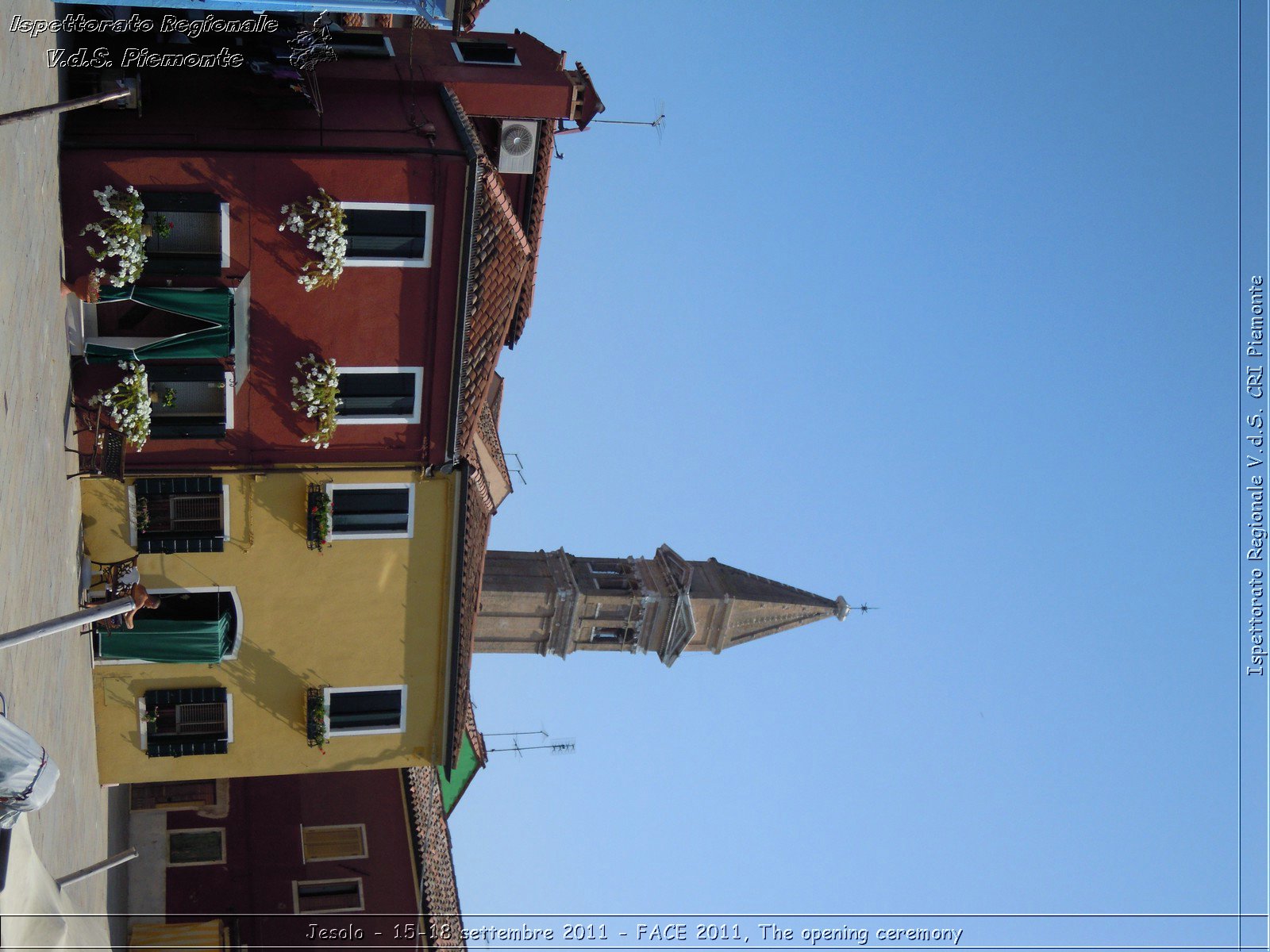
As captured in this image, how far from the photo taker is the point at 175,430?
19000 millimetres

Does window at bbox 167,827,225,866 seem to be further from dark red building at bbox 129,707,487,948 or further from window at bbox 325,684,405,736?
window at bbox 325,684,405,736

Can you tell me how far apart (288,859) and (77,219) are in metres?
15.9

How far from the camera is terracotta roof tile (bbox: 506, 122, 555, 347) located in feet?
72.8

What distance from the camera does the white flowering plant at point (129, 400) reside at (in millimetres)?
17875

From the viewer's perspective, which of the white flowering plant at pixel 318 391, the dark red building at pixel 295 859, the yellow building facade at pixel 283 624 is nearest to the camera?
the white flowering plant at pixel 318 391

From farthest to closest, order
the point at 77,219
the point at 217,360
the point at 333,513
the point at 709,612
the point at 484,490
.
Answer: the point at 709,612, the point at 484,490, the point at 333,513, the point at 217,360, the point at 77,219

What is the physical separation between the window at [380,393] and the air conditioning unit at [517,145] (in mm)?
4284

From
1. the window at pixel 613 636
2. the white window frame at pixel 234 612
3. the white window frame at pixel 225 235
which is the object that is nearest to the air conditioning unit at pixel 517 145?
the white window frame at pixel 225 235

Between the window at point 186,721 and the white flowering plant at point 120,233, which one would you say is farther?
the window at point 186,721

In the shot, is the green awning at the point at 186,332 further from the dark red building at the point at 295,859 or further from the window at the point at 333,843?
the window at the point at 333,843

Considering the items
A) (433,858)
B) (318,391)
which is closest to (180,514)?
(318,391)

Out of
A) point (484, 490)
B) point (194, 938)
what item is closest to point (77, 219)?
point (484, 490)

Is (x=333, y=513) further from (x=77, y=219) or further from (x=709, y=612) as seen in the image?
(x=709, y=612)

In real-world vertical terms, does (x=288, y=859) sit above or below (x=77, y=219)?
below
